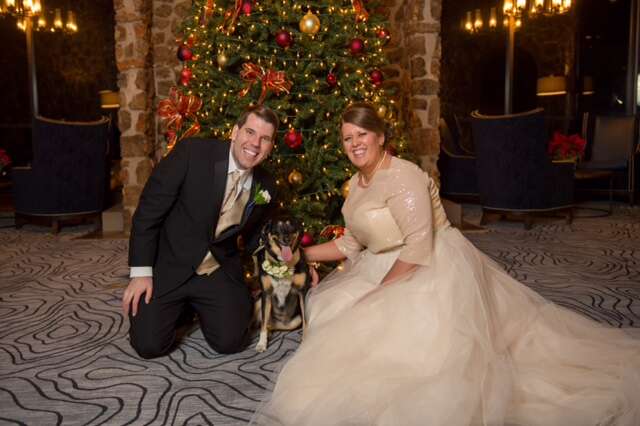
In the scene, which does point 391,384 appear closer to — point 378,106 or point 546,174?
point 378,106

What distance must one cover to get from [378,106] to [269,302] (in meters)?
1.72

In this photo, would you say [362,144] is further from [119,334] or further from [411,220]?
[119,334]

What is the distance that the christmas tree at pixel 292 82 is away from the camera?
11.9 feet

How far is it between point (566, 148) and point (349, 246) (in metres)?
4.29

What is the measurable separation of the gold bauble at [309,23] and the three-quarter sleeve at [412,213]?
1702mm

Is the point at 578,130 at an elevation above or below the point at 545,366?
above

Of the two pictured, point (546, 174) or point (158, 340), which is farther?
point (546, 174)

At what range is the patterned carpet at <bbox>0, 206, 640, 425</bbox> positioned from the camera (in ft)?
6.98

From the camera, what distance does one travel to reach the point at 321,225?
12.2 ft

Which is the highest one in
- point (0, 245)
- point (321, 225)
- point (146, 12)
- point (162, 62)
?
point (146, 12)

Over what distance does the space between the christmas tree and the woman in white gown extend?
1.22m

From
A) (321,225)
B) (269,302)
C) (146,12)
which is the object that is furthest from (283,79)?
(146,12)

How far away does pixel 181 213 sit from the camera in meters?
2.59

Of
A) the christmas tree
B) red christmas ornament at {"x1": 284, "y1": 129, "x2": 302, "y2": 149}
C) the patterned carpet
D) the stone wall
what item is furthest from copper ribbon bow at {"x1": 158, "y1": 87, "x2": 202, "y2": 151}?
the stone wall
